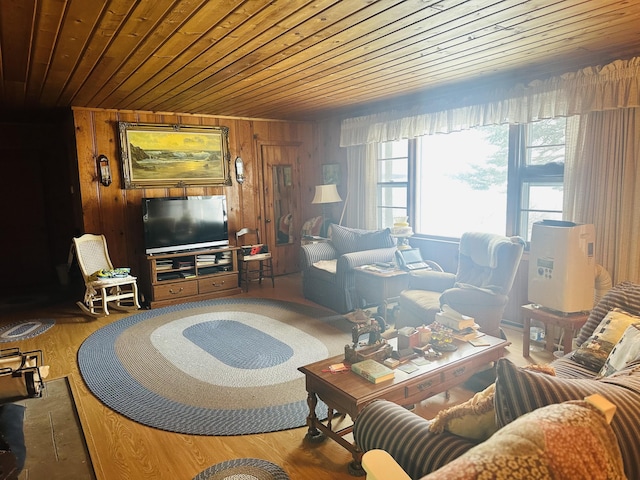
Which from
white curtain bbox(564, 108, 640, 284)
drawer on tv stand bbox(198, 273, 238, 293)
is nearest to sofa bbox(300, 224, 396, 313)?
drawer on tv stand bbox(198, 273, 238, 293)

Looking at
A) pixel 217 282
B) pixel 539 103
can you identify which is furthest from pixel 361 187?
pixel 539 103

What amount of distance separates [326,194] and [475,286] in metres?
2.85

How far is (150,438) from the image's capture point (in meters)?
2.58

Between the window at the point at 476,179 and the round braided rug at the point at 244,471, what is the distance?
3.30m

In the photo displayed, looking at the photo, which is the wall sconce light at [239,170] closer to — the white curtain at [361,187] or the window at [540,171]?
the white curtain at [361,187]

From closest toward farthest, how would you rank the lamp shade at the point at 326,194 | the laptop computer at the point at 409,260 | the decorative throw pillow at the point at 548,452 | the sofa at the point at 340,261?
the decorative throw pillow at the point at 548,452
the laptop computer at the point at 409,260
the sofa at the point at 340,261
the lamp shade at the point at 326,194

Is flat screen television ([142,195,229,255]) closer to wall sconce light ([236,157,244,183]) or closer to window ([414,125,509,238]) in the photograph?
wall sconce light ([236,157,244,183])

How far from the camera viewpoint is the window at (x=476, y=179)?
4.13 m

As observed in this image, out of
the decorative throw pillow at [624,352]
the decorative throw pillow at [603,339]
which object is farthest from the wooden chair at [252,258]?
the decorative throw pillow at [624,352]

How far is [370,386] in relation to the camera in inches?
87.1

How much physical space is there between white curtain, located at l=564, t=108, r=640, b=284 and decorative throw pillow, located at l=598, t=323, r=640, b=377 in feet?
5.65

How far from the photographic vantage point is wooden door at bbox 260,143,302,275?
665 cm

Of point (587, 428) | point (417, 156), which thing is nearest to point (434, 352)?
point (587, 428)

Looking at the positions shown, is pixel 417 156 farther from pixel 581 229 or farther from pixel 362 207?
pixel 581 229
